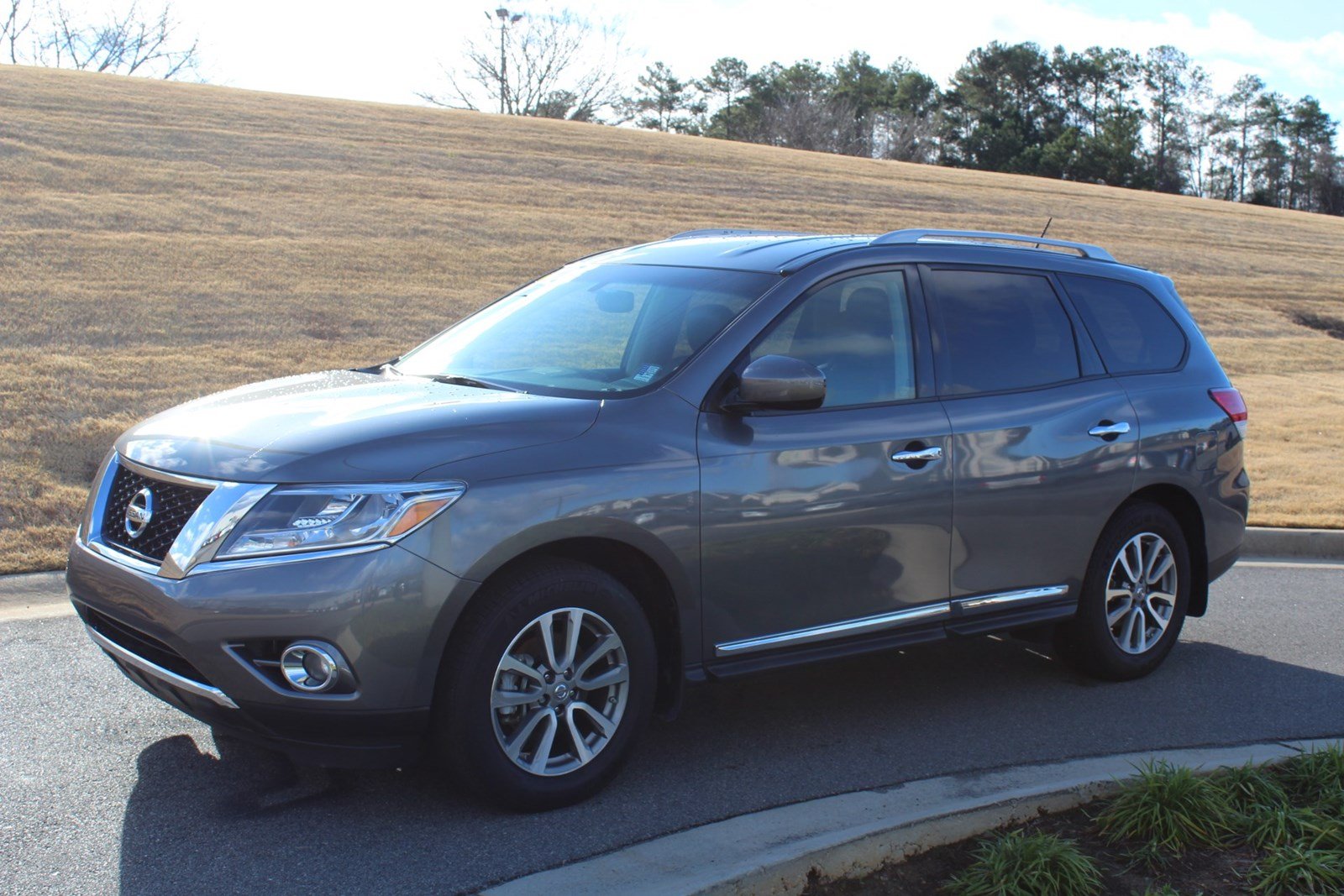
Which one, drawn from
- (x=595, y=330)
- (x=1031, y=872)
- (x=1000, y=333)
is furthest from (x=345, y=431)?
(x=1000, y=333)

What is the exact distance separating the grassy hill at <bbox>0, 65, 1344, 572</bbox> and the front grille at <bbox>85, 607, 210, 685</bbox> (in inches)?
133

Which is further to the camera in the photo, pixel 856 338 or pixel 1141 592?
pixel 1141 592

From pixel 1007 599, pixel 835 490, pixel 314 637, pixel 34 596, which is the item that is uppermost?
pixel 835 490

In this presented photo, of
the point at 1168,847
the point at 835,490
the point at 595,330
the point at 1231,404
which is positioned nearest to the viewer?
the point at 1168,847

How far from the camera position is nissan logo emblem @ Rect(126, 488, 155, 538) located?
402cm

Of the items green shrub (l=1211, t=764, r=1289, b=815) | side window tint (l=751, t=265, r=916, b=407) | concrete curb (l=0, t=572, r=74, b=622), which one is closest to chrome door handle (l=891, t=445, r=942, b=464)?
side window tint (l=751, t=265, r=916, b=407)

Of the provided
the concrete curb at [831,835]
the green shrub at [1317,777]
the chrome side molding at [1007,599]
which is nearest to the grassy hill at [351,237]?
the concrete curb at [831,835]

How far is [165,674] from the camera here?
12.8ft

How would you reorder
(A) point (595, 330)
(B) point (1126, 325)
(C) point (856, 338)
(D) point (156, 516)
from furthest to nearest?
(B) point (1126, 325), (A) point (595, 330), (C) point (856, 338), (D) point (156, 516)

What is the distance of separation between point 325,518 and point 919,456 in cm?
229

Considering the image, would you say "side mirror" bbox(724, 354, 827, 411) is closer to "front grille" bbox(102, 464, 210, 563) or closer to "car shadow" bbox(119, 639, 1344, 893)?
"car shadow" bbox(119, 639, 1344, 893)

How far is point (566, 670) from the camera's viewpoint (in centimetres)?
414

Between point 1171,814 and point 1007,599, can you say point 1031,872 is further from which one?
point 1007,599

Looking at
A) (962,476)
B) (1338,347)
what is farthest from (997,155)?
(962,476)
